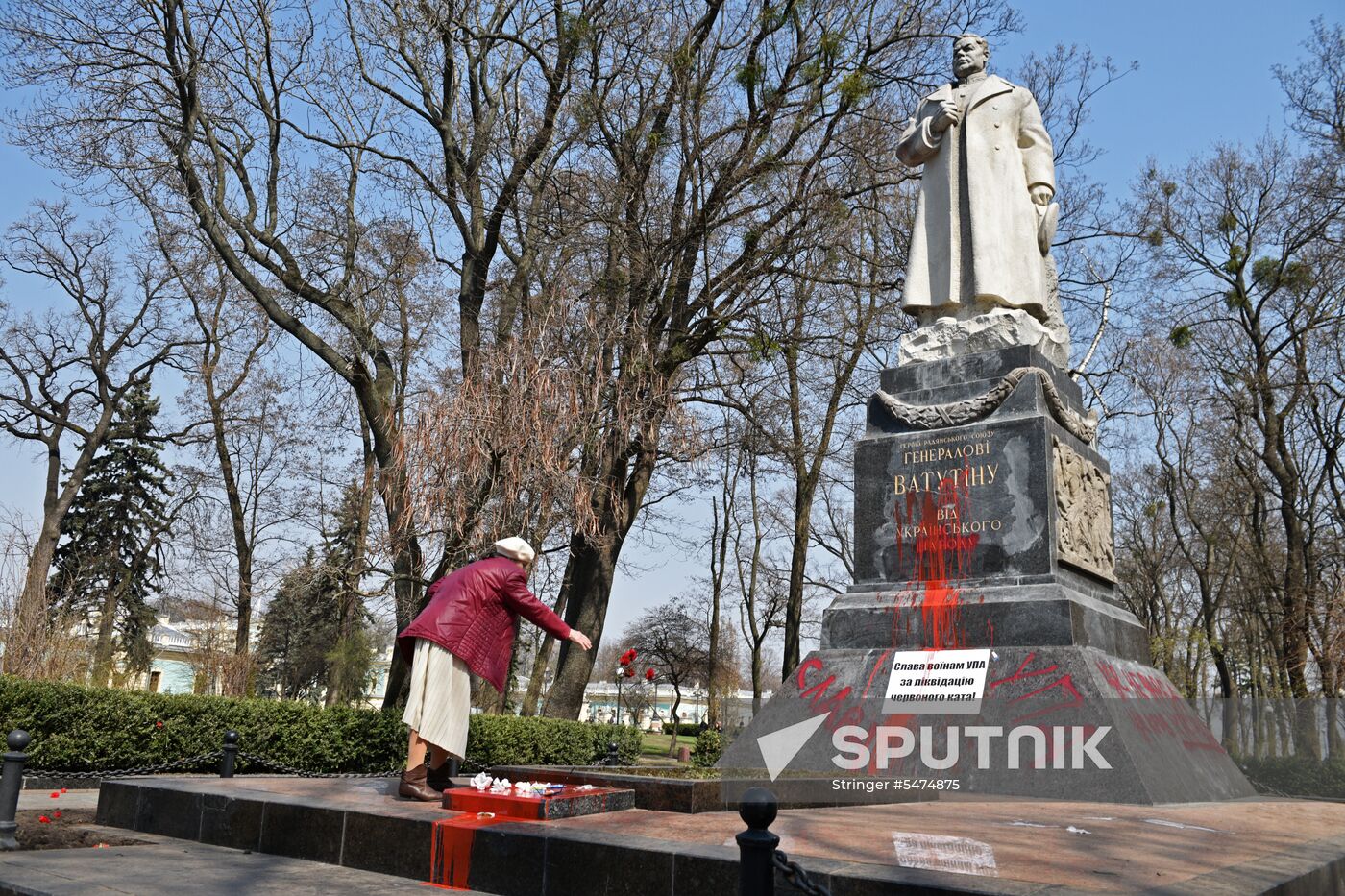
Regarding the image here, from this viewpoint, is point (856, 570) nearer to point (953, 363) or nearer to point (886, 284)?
point (953, 363)

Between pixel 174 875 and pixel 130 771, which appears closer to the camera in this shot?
pixel 174 875

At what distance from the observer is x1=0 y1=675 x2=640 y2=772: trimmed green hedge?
11.9m

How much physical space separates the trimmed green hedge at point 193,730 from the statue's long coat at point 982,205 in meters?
8.34

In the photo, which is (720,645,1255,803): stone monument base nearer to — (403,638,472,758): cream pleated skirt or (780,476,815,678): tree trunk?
(403,638,472,758): cream pleated skirt

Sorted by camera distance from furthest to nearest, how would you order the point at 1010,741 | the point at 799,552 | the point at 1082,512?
1. the point at 799,552
2. the point at 1082,512
3. the point at 1010,741

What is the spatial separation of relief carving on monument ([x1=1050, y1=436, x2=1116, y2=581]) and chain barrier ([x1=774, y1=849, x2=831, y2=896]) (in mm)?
5919

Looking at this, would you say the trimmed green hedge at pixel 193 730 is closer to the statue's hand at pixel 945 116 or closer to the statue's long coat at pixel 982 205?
the statue's long coat at pixel 982 205

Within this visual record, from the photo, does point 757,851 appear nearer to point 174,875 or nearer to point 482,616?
point 174,875

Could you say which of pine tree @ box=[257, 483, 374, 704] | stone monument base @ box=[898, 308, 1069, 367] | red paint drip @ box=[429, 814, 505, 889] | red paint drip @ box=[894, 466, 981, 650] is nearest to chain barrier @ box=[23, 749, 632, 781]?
red paint drip @ box=[894, 466, 981, 650]

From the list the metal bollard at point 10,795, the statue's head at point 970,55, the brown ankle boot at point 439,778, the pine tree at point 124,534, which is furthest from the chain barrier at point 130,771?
the pine tree at point 124,534

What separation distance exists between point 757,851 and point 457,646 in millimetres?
3847

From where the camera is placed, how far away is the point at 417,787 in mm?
6547

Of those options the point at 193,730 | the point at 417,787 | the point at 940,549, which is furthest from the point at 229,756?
the point at 940,549

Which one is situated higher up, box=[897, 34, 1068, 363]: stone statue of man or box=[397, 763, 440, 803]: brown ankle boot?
box=[897, 34, 1068, 363]: stone statue of man
